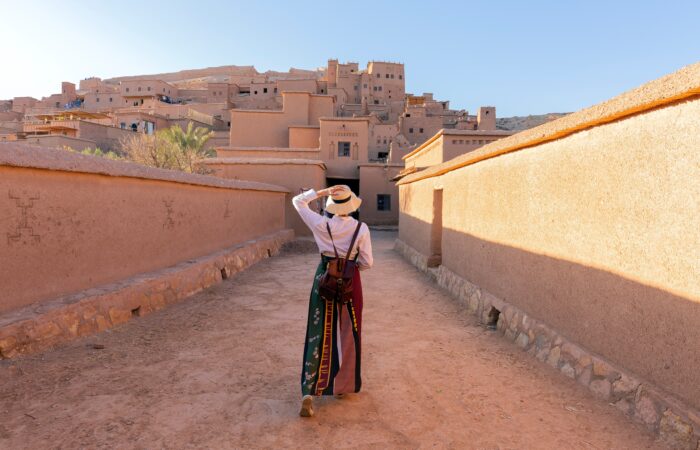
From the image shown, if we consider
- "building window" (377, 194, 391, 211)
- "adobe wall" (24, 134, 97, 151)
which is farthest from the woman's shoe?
"adobe wall" (24, 134, 97, 151)

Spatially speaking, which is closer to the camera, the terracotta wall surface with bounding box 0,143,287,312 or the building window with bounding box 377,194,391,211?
the terracotta wall surface with bounding box 0,143,287,312

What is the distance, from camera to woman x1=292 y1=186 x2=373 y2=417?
350 centimetres

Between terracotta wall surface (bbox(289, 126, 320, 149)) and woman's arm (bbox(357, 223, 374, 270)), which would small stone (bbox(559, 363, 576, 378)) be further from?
terracotta wall surface (bbox(289, 126, 320, 149))

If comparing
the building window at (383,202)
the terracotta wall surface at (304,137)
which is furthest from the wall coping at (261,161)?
the terracotta wall surface at (304,137)

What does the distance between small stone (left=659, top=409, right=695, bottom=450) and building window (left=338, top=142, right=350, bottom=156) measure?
24.3 metres

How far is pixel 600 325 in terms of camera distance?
12.6ft

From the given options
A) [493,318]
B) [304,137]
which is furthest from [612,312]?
[304,137]

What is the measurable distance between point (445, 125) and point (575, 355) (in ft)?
140

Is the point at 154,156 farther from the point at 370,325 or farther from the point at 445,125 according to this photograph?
the point at 445,125

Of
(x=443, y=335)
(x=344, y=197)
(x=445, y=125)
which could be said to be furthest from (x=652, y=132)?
(x=445, y=125)

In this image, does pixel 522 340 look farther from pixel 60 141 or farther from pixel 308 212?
pixel 60 141

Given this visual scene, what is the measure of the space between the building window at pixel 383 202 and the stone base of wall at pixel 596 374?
17.1 meters

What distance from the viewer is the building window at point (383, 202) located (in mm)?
24000

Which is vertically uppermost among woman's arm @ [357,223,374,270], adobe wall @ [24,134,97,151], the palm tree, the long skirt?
adobe wall @ [24,134,97,151]
